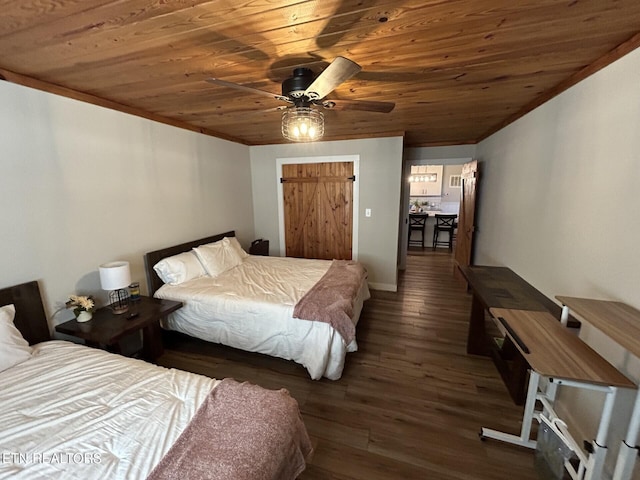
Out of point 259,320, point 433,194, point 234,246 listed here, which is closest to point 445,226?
point 433,194

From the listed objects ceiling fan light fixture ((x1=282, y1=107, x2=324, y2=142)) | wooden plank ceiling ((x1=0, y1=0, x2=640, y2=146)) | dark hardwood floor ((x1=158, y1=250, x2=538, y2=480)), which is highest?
wooden plank ceiling ((x1=0, y1=0, x2=640, y2=146))

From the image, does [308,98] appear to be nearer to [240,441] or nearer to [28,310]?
[240,441]

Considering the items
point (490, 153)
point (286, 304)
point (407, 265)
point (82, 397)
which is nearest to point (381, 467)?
point (286, 304)

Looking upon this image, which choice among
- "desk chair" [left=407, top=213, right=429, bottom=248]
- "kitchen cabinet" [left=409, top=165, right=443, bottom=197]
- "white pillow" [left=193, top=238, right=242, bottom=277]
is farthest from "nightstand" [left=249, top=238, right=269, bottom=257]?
"kitchen cabinet" [left=409, top=165, right=443, bottom=197]

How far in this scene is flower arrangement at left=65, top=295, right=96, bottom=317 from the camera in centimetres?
206

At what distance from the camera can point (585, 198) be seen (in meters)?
1.76

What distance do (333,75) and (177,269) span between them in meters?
2.41

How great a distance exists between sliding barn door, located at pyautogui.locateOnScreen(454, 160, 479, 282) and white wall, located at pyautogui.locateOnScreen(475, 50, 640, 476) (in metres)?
1.23

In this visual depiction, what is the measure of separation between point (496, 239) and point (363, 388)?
254 centimetres

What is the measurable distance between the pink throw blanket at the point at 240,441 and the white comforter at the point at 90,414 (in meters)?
0.08

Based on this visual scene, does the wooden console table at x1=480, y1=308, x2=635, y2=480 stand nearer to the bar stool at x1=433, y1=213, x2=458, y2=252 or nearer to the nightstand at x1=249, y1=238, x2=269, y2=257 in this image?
the nightstand at x1=249, y1=238, x2=269, y2=257

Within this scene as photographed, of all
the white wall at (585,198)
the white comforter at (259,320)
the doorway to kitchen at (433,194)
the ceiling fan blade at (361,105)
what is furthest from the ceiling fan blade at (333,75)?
the doorway to kitchen at (433,194)

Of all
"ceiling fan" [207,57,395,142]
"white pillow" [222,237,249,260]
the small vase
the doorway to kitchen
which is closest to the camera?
"ceiling fan" [207,57,395,142]

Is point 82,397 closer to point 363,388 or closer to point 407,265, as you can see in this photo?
point 363,388
